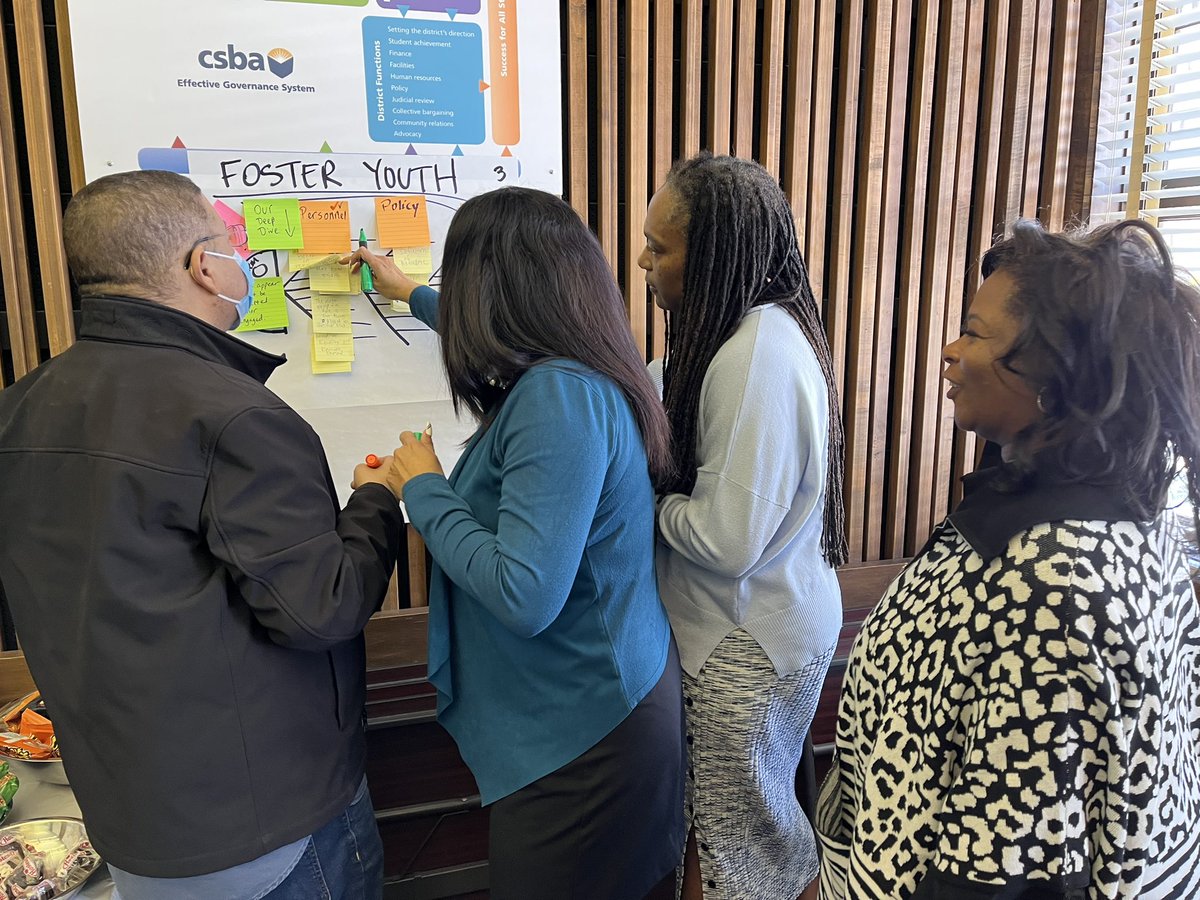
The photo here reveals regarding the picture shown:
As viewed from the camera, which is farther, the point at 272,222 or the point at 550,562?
the point at 272,222

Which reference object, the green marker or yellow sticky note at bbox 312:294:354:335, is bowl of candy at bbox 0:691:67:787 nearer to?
yellow sticky note at bbox 312:294:354:335

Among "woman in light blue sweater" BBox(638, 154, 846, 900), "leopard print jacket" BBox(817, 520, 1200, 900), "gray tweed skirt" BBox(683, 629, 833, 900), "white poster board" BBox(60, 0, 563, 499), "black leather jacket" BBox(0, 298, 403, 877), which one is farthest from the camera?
"white poster board" BBox(60, 0, 563, 499)

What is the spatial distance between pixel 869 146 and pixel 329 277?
5.11 ft

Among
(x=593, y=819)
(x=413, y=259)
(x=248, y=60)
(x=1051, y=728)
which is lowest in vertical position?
(x=593, y=819)

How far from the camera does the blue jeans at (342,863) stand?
1.21m

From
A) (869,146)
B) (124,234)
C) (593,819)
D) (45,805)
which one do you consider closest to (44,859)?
(45,805)

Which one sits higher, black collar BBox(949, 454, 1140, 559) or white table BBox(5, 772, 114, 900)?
black collar BBox(949, 454, 1140, 559)

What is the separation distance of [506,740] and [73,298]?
1479 millimetres

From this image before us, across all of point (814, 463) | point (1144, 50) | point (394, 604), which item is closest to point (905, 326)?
point (1144, 50)

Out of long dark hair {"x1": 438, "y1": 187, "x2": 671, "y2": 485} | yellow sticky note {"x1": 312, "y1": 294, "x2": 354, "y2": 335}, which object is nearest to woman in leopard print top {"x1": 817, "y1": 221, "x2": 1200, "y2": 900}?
long dark hair {"x1": 438, "y1": 187, "x2": 671, "y2": 485}

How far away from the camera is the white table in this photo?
52.7 inches

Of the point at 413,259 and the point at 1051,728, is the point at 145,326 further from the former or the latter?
the point at 1051,728

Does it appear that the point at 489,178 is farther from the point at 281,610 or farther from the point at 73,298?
the point at 281,610

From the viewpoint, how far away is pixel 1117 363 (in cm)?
88
